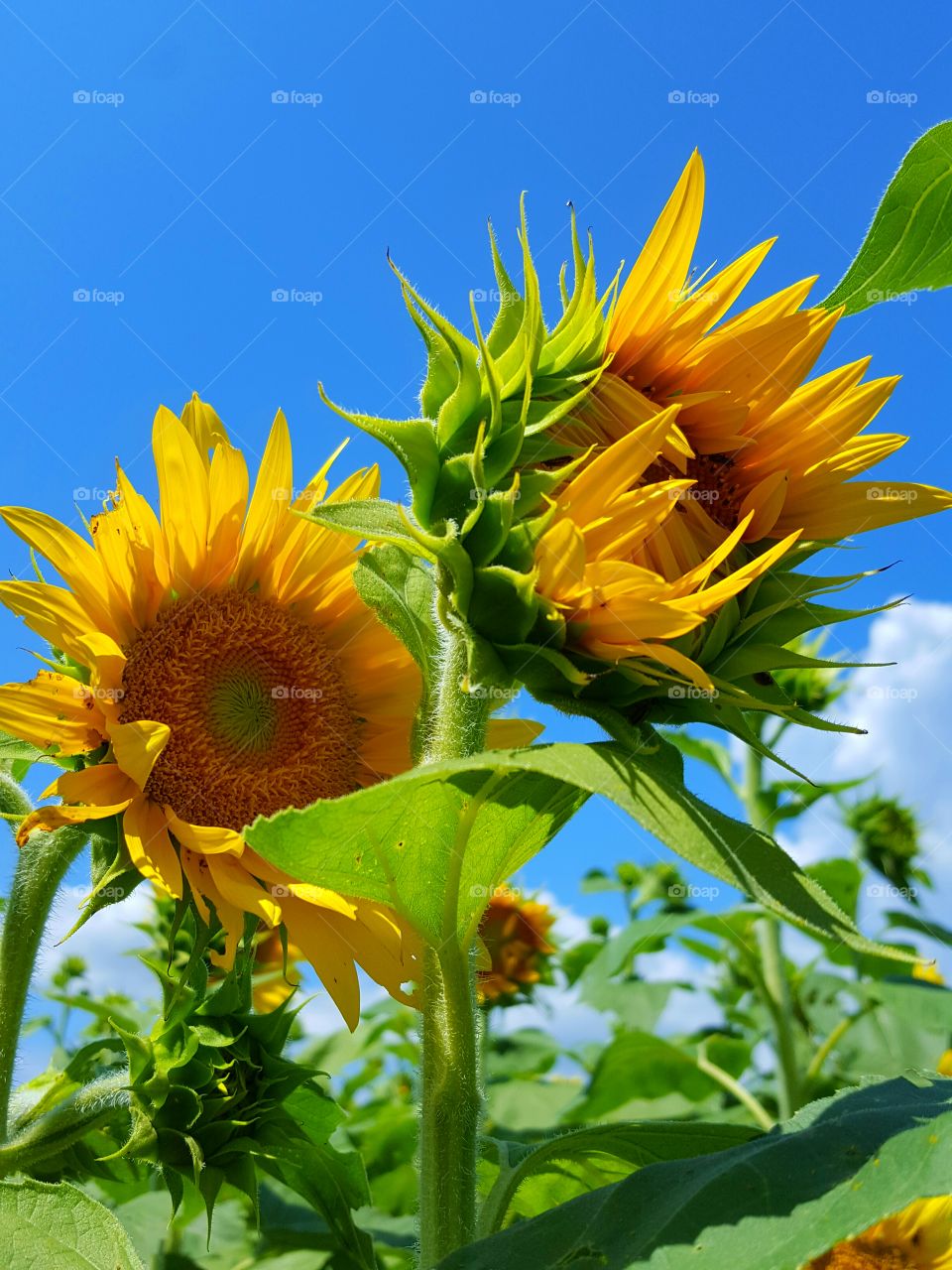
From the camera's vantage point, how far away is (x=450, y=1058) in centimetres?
153

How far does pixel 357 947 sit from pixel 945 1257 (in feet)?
3.51

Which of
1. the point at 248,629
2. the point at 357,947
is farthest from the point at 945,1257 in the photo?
the point at 248,629

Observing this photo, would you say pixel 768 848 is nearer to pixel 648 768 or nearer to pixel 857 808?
pixel 648 768

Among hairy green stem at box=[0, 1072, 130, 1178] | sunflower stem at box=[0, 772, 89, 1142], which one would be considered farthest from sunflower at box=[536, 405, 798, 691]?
hairy green stem at box=[0, 1072, 130, 1178]

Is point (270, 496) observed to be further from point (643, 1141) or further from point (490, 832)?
point (643, 1141)

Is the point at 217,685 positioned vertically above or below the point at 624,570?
above

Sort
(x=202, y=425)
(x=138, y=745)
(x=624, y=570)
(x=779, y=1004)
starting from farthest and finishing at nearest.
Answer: (x=779, y=1004), (x=202, y=425), (x=138, y=745), (x=624, y=570)

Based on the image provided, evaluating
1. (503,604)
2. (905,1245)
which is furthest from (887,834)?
(503,604)

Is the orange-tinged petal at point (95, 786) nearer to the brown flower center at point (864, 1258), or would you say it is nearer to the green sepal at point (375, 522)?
the green sepal at point (375, 522)

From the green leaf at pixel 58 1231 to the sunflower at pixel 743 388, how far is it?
1.22m

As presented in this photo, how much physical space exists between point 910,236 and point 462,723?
88 centimetres

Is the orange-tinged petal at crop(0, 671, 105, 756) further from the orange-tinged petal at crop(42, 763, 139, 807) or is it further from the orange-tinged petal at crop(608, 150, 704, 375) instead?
the orange-tinged petal at crop(608, 150, 704, 375)

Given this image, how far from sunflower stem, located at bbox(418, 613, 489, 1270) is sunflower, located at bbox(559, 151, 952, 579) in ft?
1.32

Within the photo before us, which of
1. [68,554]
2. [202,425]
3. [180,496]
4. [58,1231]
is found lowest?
[58,1231]
